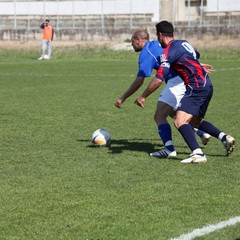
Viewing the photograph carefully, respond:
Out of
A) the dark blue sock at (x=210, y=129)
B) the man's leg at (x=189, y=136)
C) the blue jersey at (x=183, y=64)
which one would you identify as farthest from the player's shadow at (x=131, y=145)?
the blue jersey at (x=183, y=64)

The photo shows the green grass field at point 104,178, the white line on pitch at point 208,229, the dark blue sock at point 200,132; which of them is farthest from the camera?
the dark blue sock at point 200,132

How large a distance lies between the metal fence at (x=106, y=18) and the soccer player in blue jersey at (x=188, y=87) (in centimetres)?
3263

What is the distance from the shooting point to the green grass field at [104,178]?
19.6ft

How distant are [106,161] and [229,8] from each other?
4031 cm

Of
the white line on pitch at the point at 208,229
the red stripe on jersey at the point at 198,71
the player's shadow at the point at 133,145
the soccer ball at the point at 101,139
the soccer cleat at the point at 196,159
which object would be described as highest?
the red stripe on jersey at the point at 198,71

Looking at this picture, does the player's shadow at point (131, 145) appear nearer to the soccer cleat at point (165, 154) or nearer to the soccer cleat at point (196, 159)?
the soccer cleat at point (165, 154)

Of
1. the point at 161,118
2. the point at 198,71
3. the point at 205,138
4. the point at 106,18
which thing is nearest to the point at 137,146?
the point at 161,118

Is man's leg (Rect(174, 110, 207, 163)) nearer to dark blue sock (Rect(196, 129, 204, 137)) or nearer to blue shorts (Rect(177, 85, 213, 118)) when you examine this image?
blue shorts (Rect(177, 85, 213, 118))

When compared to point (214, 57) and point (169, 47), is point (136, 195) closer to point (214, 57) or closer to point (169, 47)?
point (169, 47)

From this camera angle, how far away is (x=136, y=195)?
23.3 ft

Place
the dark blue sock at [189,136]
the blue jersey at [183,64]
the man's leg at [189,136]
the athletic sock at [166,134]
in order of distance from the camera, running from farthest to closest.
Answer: the athletic sock at [166,134]
the dark blue sock at [189,136]
the man's leg at [189,136]
the blue jersey at [183,64]

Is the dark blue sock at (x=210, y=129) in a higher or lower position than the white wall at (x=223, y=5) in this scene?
higher

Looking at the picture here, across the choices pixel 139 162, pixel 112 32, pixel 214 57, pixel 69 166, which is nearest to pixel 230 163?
pixel 139 162

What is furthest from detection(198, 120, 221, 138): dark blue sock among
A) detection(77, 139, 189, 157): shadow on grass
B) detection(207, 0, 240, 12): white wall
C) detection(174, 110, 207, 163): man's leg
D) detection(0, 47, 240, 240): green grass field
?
detection(207, 0, 240, 12): white wall
